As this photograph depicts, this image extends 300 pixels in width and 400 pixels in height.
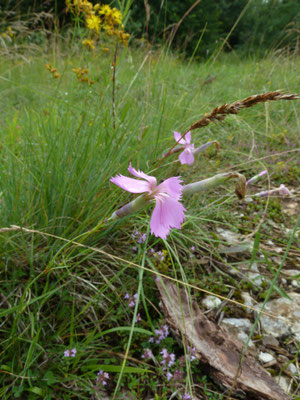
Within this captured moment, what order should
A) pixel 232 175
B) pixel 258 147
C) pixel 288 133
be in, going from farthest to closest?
pixel 288 133
pixel 258 147
pixel 232 175

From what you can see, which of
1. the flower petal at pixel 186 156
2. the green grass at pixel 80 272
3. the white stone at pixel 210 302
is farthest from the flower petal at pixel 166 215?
the white stone at pixel 210 302

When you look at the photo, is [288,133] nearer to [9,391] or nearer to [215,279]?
[215,279]

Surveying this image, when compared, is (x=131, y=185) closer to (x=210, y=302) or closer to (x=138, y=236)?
(x=138, y=236)

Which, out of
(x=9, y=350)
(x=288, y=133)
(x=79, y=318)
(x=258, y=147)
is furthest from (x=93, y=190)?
(x=288, y=133)

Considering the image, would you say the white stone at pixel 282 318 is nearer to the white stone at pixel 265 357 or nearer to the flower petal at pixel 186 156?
the white stone at pixel 265 357

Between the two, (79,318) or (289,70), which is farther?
(289,70)

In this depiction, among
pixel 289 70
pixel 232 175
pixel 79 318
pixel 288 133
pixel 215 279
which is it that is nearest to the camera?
pixel 232 175

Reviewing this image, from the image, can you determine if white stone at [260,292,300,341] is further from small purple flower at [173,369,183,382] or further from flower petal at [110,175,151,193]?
flower petal at [110,175,151,193]
